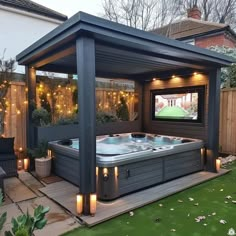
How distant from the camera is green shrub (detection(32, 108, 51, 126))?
5.24 meters

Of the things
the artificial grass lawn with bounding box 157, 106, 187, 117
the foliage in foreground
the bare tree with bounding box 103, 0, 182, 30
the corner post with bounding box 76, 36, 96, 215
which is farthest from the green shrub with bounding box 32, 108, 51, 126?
the bare tree with bounding box 103, 0, 182, 30

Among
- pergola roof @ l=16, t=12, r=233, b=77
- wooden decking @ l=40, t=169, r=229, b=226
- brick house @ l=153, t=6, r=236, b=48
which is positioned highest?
brick house @ l=153, t=6, r=236, b=48

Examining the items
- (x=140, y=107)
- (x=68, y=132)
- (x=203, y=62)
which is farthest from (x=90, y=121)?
(x=140, y=107)

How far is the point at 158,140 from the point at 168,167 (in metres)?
1.92

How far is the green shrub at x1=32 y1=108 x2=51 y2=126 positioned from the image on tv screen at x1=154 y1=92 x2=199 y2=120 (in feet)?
11.5

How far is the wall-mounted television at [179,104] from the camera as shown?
625 centimetres

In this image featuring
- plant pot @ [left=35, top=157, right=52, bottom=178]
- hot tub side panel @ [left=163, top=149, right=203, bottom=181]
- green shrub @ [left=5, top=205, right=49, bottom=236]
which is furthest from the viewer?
plant pot @ [left=35, top=157, right=52, bottom=178]

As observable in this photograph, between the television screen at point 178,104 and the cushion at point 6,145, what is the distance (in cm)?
430

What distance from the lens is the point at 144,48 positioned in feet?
12.8

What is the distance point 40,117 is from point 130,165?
249 centimetres

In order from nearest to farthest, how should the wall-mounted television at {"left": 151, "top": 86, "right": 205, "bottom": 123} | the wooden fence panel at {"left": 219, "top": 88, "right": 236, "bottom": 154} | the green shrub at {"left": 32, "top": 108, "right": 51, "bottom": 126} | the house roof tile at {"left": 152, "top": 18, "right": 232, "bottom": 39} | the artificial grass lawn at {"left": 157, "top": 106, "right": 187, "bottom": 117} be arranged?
the green shrub at {"left": 32, "top": 108, "right": 51, "bottom": 126} → the wall-mounted television at {"left": 151, "top": 86, "right": 205, "bottom": 123} → the wooden fence panel at {"left": 219, "top": 88, "right": 236, "bottom": 154} → the artificial grass lawn at {"left": 157, "top": 106, "right": 187, "bottom": 117} → the house roof tile at {"left": 152, "top": 18, "right": 232, "bottom": 39}

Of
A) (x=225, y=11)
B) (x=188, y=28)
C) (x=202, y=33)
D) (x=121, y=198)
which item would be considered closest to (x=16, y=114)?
(x=121, y=198)

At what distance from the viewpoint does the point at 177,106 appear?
680 cm

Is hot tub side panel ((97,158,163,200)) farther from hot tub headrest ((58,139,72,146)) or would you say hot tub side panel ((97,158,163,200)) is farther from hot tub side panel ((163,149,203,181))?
hot tub headrest ((58,139,72,146))
